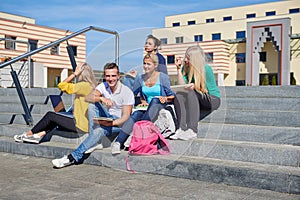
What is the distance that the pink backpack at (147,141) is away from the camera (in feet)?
13.4

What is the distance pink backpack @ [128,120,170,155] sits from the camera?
4.08 meters

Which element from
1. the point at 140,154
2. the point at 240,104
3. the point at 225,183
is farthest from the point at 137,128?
the point at 240,104

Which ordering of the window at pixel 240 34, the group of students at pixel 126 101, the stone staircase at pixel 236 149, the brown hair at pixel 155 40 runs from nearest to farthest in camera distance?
the brown hair at pixel 155 40 → the stone staircase at pixel 236 149 → the group of students at pixel 126 101 → the window at pixel 240 34

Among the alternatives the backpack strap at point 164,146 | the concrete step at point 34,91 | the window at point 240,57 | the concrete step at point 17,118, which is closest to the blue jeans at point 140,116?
the backpack strap at point 164,146

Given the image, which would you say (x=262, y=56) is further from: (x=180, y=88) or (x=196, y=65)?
(x=196, y=65)

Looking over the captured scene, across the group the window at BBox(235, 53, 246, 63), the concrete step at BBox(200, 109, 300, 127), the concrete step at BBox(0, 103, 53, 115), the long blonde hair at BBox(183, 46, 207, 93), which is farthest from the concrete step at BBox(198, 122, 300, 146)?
the window at BBox(235, 53, 246, 63)

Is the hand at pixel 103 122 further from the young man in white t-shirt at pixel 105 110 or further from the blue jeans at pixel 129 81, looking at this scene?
the blue jeans at pixel 129 81

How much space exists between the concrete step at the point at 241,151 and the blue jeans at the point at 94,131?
80 centimetres

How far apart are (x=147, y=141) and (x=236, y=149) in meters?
0.99

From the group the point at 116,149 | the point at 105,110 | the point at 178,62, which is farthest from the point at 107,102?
the point at 178,62

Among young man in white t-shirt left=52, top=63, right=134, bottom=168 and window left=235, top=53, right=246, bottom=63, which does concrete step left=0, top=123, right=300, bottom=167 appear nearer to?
young man in white t-shirt left=52, top=63, right=134, bottom=168

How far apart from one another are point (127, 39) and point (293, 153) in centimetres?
193

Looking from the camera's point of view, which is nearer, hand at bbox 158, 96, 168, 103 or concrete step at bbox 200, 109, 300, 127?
hand at bbox 158, 96, 168, 103

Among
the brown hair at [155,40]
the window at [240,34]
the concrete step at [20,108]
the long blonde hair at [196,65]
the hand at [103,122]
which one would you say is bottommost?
the hand at [103,122]
